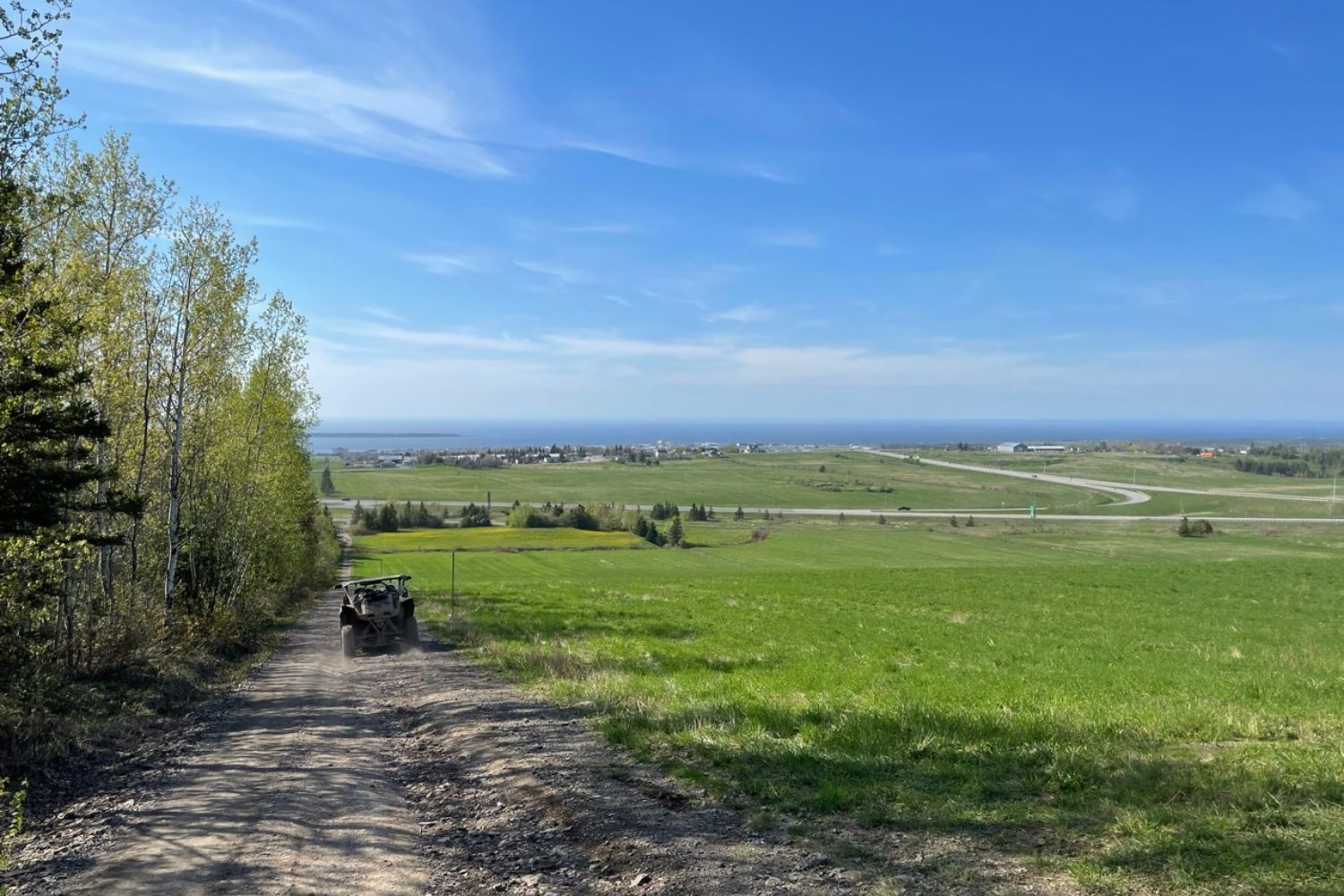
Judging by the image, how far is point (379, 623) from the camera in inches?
797

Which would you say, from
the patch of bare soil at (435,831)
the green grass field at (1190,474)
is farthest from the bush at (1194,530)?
the patch of bare soil at (435,831)

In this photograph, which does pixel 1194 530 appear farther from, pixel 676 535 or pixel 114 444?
pixel 114 444

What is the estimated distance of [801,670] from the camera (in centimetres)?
1513

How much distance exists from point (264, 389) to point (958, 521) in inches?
3657

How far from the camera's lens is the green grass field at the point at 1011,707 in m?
5.77

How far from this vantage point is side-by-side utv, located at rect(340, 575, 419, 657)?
20.1 metres

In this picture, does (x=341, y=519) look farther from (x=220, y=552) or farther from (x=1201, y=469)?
(x=1201, y=469)

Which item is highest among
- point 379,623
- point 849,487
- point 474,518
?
point 379,623

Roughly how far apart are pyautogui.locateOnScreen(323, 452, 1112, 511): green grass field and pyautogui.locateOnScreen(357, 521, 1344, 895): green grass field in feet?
328

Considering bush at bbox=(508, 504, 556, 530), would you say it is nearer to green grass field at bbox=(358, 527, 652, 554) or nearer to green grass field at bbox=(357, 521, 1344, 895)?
green grass field at bbox=(358, 527, 652, 554)

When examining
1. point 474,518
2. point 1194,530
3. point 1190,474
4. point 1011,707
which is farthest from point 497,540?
point 1190,474

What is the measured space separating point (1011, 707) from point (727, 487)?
148262 millimetres

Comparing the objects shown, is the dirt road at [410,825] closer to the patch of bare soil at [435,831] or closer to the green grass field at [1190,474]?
the patch of bare soil at [435,831]

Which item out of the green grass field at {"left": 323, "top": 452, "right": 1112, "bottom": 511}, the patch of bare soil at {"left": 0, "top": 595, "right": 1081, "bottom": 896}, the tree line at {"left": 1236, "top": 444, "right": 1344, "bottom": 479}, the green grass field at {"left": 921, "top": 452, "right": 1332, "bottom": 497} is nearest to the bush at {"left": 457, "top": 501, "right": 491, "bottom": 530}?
the green grass field at {"left": 323, "top": 452, "right": 1112, "bottom": 511}
